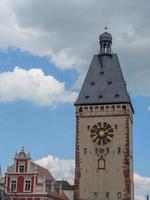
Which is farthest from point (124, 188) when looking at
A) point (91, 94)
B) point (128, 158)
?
point (91, 94)

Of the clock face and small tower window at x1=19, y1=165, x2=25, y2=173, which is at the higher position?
the clock face

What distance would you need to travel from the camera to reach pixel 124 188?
217ft

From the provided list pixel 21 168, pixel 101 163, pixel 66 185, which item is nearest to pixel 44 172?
pixel 66 185

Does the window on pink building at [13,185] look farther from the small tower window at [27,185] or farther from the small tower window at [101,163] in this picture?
the small tower window at [101,163]

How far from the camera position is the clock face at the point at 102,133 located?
6825 centimetres

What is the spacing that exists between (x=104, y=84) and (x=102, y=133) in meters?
7.81

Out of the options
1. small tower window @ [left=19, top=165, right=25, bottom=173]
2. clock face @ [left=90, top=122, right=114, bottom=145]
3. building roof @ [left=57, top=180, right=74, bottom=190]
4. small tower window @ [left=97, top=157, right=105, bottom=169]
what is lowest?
building roof @ [left=57, top=180, right=74, bottom=190]

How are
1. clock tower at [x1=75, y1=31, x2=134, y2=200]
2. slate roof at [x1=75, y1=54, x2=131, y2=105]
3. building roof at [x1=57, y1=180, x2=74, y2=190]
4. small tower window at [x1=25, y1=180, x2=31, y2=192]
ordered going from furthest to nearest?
building roof at [x1=57, y1=180, x2=74, y2=190]
slate roof at [x1=75, y1=54, x2=131, y2=105]
small tower window at [x1=25, y1=180, x2=31, y2=192]
clock tower at [x1=75, y1=31, x2=134, y2=200]

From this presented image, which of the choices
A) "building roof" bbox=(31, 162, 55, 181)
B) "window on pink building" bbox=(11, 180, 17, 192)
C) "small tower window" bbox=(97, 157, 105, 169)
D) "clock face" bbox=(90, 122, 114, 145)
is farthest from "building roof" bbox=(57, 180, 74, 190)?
"clock face" bbox=(90, 122, 114, 145)

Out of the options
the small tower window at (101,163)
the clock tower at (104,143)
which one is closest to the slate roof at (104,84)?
the clock tower at (104,143)

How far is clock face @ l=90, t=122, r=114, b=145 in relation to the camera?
2687 inches

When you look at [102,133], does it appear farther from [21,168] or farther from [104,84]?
[21,168]

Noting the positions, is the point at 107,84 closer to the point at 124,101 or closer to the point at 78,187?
the point at 124,101

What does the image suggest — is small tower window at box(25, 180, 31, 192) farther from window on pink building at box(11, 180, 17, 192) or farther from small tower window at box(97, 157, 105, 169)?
small tower window at box(97, 157, 105, 169)
